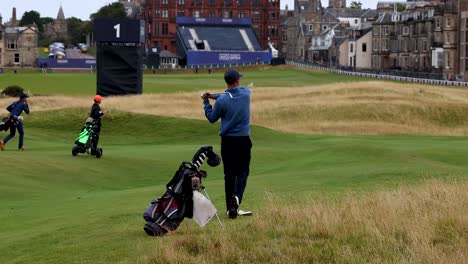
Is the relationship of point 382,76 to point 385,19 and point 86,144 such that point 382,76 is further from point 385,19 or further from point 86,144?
point 86,144

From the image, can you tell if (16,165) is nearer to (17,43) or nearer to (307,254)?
(307,254)

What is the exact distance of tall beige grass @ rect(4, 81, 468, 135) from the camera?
5069 centimetres

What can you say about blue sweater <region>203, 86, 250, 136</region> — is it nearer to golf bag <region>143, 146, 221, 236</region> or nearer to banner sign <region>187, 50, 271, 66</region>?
golf bag <region>143, 146, 221, 236</region>

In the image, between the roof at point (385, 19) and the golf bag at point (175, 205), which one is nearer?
the golf bag at point (175, 205)

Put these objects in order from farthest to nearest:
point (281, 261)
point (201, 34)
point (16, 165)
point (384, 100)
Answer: point (201, 34) → point (384, 100) → point (16, 165) → point (281, 261)

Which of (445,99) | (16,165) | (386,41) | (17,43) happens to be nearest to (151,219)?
(16,165)

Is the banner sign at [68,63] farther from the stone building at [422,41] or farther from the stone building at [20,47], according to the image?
the stone building at [422,41]

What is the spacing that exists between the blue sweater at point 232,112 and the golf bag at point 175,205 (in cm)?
128

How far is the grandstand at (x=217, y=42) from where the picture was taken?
176125 mm

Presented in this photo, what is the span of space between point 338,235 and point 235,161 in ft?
9.03

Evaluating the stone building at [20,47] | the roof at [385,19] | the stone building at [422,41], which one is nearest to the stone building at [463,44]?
the stone building at [422,41]

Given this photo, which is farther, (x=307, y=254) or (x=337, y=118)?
(x=337, y=118)

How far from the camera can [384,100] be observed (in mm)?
58875

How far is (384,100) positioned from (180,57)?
129742 millimetres
